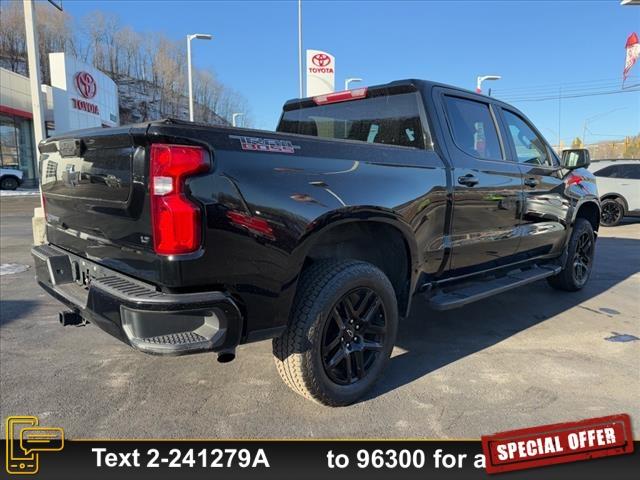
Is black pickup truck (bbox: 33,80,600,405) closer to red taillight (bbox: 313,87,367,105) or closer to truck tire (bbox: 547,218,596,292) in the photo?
red taillight (bbox: 313,87,367,105)

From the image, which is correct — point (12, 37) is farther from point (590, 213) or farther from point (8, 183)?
point (590, 213)

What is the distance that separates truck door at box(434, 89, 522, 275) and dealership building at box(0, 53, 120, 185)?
27.5m

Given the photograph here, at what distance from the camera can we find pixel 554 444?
8.60 feet

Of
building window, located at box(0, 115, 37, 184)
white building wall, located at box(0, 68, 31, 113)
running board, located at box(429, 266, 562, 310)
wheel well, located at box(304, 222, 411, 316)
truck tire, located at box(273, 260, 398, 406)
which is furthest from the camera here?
building window, located at box(0, 115, 37, 184)

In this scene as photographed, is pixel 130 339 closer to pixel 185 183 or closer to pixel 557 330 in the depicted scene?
pixel 185 183

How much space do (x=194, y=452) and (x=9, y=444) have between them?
3.34ft

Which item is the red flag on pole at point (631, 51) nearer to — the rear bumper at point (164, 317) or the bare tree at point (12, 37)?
the rear bumper at point (164, 317)

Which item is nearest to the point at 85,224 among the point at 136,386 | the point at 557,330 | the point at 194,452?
the point at 136,386

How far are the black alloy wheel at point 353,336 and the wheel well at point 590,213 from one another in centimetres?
367

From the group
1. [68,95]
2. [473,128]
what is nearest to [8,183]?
[68,95]

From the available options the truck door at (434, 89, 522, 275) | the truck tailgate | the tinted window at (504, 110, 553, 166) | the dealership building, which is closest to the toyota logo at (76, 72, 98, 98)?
the dealership building

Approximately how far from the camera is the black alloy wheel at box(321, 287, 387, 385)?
9.25 ft

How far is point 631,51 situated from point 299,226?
25964mm

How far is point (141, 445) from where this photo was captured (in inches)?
99.9
